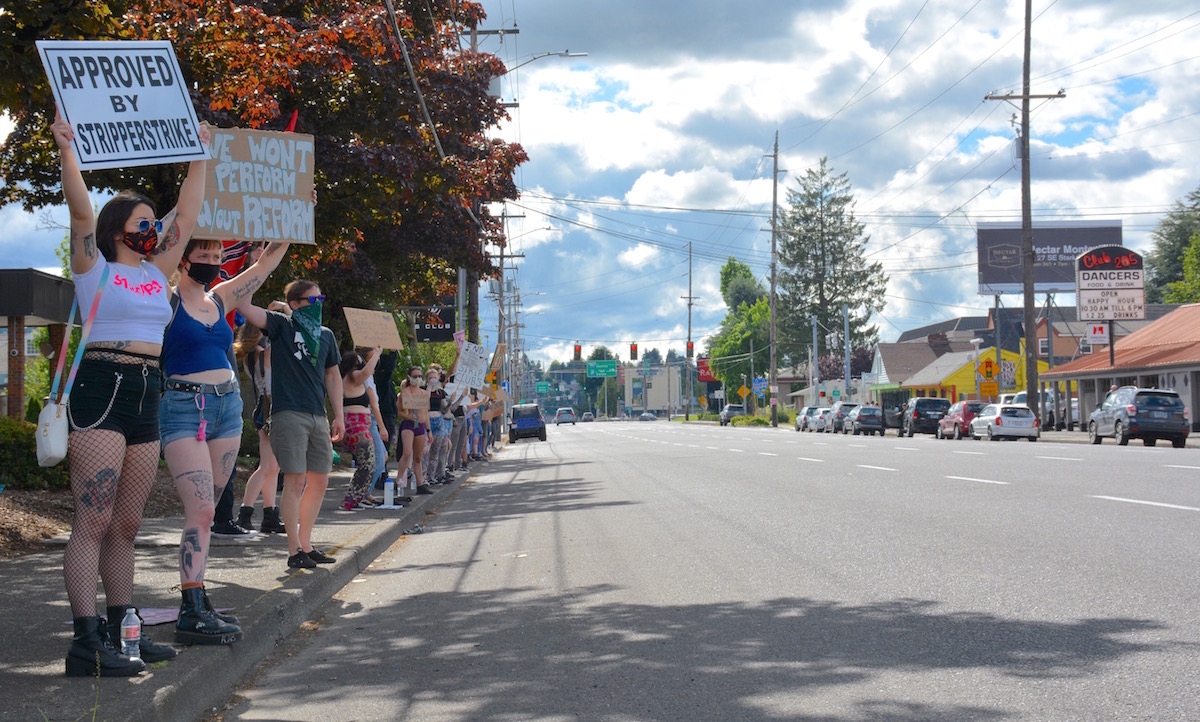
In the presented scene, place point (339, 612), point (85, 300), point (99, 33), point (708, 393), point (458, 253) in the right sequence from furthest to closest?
point (708, 393)
point (458, 253)
point (99, 33)
point (339, 612)
point (85, 300)

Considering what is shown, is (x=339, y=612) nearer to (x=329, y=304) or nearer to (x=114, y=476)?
(x=114, y=476)

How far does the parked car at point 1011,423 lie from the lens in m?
38.3

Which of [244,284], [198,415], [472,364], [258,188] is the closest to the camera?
[198,415]

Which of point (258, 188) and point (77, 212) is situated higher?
point (258, 188)

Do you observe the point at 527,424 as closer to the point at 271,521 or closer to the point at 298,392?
the point at 271,521

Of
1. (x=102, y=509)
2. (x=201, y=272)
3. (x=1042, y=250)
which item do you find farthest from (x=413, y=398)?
(x=1042, y=250)

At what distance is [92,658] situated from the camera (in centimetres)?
475

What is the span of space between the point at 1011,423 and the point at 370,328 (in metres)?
31.5

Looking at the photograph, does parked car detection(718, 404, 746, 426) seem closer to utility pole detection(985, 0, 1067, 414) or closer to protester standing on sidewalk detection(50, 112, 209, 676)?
utility pole detection(985, 0, 1067, 414)

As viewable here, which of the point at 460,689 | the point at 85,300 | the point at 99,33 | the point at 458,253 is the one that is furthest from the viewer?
the point at 458,253

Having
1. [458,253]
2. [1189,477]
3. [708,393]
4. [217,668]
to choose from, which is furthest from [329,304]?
[708,393]

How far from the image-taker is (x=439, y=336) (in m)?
36.0

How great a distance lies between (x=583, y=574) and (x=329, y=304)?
15.5m

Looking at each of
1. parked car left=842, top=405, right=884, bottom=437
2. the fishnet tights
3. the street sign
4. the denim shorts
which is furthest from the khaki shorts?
the street sign
